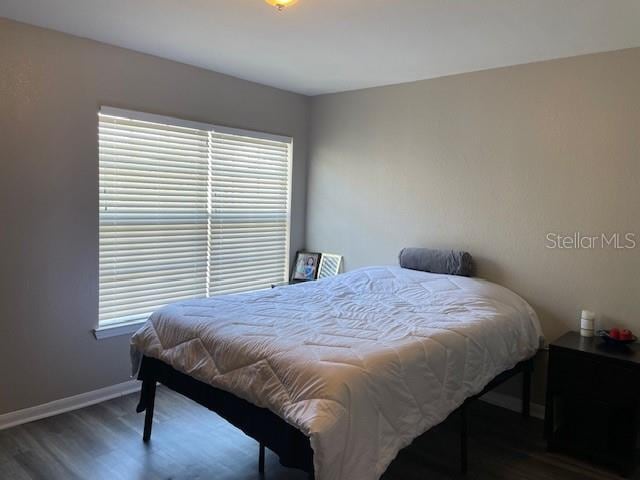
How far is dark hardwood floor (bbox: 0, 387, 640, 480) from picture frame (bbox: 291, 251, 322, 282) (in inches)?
65.1

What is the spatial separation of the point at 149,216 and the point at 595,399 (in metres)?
3.06

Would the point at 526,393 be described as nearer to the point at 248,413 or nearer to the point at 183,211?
the point at 248,413

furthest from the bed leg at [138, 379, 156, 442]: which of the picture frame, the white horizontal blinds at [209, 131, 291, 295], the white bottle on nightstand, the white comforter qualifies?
the white bottle on nightstand

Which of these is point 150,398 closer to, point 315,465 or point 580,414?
point 315,465

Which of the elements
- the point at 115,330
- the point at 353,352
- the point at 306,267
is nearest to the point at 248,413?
the point at 353,352

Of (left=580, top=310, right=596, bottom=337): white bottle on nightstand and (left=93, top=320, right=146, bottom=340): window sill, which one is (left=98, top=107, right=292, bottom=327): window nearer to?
(left=93, top=320, right=146, bottom=340): window sill

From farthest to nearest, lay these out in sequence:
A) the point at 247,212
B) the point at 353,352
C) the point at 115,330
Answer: the point at 247,212, the point at 115,330, the point at 353,352

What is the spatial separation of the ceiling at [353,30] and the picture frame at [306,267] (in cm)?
172

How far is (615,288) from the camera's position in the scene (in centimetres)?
288

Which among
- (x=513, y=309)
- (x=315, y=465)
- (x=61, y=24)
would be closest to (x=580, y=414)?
(x=513, y=309)

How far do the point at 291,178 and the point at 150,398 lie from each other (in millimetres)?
2429

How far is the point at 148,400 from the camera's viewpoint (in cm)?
261

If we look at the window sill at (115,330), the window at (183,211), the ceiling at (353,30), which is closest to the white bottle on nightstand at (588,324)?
the ceiling at (353,30)

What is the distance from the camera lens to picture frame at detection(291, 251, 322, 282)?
4375 mm
